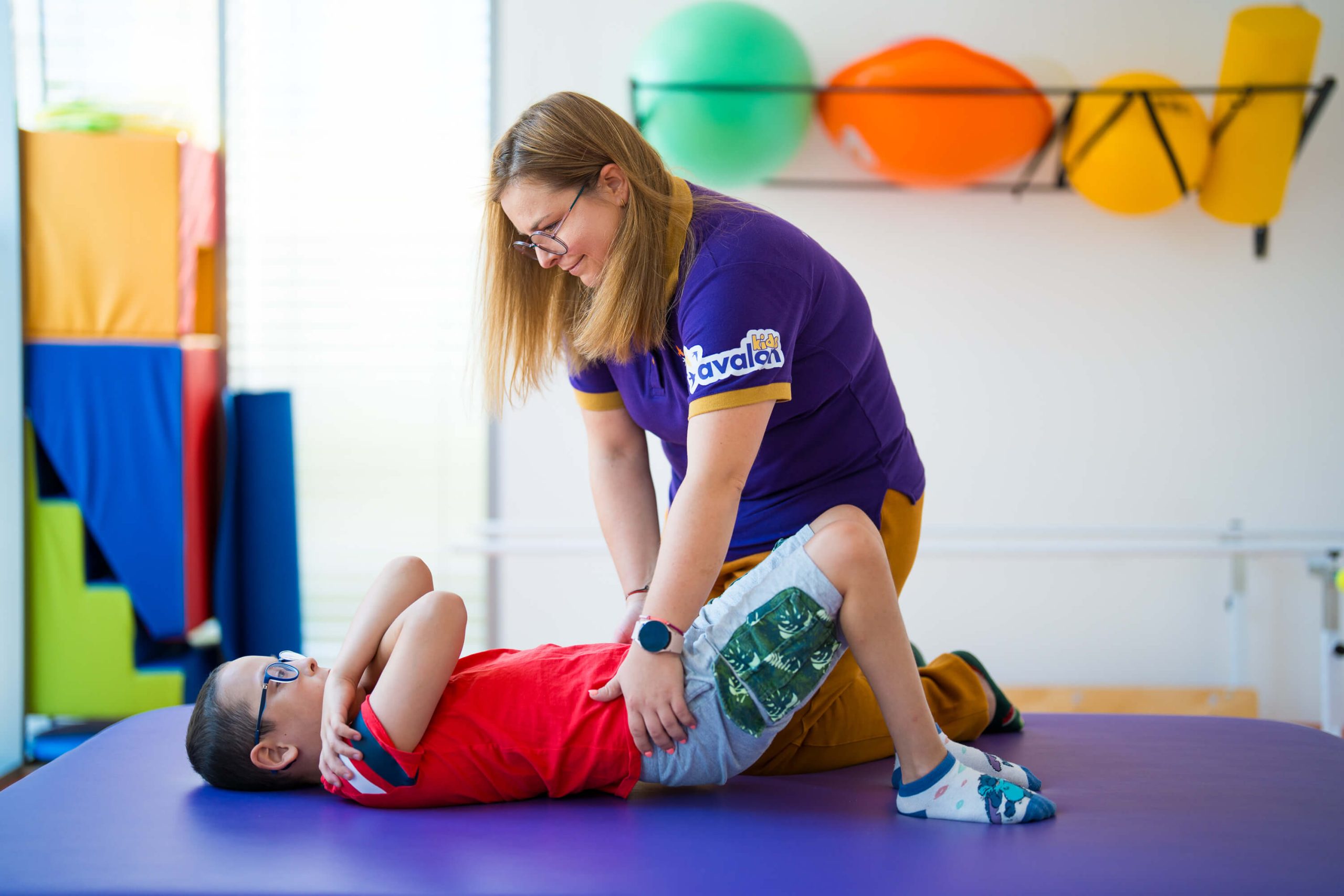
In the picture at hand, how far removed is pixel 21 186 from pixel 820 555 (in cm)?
231

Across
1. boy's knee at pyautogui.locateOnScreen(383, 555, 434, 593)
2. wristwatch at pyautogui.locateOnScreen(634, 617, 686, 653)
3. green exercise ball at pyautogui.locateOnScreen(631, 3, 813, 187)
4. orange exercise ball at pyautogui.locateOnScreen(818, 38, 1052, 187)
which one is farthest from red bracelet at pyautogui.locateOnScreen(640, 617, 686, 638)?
orange exercise ball at pyautogui.locateOnScreen(818, 38, 1052, 187)

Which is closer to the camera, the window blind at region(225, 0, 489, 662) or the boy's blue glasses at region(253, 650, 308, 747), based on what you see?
the boy's blue glasses at region(253, 650, 308, 747)

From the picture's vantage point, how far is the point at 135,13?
2.78 meters

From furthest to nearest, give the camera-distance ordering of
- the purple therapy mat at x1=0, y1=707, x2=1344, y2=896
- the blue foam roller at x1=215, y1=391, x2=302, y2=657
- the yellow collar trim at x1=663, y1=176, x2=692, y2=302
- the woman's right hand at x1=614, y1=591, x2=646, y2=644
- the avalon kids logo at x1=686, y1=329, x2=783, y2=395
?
the blue foam roller at x1=215, y1=391, x2=302, y2=657 → the woman's right hand at x1=614, y1=591, x2=646, y2=644 → the yellow collar trim at x1=663, y1=176, x2=692, y2=302 → the avalon kids logo at x1=686, y1=329, x2=783, y2=395 → the purple therapy mat at x1=0, y1=707, x2=1344, y2=896

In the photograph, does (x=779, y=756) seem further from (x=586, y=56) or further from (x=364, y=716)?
(x=586, y=56)

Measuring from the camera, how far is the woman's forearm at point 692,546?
1.13 m

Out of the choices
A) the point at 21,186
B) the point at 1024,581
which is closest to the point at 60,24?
the point at 21,186

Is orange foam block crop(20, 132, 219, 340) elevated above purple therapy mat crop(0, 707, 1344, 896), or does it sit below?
above

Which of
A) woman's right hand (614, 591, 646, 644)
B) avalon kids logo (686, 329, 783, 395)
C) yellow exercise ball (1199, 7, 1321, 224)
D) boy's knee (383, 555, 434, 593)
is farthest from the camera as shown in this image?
yellow exercise ball (1199, 7, 1321, 224)

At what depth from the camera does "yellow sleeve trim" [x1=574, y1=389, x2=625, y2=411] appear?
5.05ft

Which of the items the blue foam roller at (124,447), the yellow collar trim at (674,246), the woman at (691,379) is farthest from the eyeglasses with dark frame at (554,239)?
the blue foam roller at (124,447)

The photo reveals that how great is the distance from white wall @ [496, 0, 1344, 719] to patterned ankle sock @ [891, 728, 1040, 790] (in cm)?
152

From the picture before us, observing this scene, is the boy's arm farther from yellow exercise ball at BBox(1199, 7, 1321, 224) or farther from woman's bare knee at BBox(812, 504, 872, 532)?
yellow exercise ball at BBox(1199, 7, 1321, 224)

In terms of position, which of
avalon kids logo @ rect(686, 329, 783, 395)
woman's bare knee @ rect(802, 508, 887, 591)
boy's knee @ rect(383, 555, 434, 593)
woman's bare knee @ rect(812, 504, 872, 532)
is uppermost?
avalon kids logo @ rect(686, 329, 783, 395)
